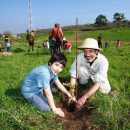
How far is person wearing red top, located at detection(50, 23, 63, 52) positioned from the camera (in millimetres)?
16422

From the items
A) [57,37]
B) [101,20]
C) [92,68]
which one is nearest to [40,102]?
[92,68]

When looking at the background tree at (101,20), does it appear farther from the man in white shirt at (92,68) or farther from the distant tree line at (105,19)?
the man in white shirt at (92,68)

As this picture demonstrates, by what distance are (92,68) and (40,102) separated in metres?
1.70

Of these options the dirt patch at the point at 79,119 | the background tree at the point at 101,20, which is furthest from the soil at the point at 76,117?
the background tree at the point at 101,20

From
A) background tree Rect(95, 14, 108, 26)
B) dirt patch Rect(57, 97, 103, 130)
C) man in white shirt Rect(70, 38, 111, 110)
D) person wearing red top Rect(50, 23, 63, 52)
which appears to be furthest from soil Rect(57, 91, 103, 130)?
background tree Rect(95, 14, 108, 26)

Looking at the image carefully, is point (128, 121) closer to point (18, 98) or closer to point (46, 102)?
point (46, 102)

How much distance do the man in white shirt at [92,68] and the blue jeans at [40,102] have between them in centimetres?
56

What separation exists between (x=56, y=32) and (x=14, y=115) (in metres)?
11.0

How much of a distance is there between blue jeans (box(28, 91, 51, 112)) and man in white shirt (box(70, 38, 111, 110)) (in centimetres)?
56

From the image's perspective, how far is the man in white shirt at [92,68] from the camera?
6.73 m

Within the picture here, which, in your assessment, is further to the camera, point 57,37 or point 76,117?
point 57,37

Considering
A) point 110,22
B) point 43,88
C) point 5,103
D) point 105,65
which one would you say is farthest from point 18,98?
point 110,22

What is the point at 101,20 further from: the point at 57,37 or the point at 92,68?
the point at 92,68

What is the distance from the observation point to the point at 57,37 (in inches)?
653
